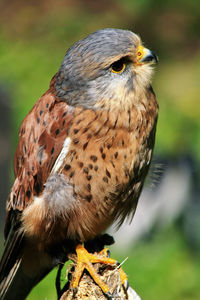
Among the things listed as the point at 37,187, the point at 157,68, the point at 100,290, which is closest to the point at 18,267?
the point at 37,187

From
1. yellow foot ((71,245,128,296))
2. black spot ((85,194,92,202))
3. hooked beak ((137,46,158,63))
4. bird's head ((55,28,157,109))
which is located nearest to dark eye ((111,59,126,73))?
bird's head ((55,28,157,109))

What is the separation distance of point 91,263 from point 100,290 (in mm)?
369

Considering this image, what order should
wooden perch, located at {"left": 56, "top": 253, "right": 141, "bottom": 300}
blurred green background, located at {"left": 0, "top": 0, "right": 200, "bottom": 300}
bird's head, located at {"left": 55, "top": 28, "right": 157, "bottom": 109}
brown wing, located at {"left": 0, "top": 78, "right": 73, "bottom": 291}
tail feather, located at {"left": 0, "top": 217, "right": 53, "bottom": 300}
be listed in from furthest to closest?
blurred green background, located at {"left": 0, "top": 0, "right": 200, "bottom": 300}, tail feather, located at {"left": 0, "top": 217, "right": 53, "bottom": 300}, brown wing, located at {"left": 0, "top": 78, "right": 73, "bottom": 291}, bird's head, located at {"left": 55, "top": 28, "right": 157, "bottom": 109}, wooden perch, located at {"left": 56, "top": 253, "right": 141, "bottom": 300}

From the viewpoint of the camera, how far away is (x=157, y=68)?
29.0 feet

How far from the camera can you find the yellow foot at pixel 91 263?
127 inches

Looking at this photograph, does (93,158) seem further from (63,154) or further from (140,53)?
(140,53)

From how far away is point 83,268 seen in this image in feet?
11.4

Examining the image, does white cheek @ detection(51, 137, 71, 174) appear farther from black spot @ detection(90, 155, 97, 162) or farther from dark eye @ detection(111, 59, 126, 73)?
dark eye @ detection(111, 59, 126, 73)

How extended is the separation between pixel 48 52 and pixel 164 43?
6.63 ft

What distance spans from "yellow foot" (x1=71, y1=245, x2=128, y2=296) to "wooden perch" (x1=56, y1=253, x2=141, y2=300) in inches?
0.9

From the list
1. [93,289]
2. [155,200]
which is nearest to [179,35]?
[155,200]

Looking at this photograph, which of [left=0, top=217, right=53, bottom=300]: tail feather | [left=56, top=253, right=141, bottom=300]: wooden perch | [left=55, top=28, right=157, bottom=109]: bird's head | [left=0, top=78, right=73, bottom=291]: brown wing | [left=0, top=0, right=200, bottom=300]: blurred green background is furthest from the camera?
[left=0, top=0, right=200, bottom=300]: blurred green background

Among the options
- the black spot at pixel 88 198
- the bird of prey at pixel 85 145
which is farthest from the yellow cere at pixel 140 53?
the black spot at pixel 88 198

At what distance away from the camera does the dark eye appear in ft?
12.0
